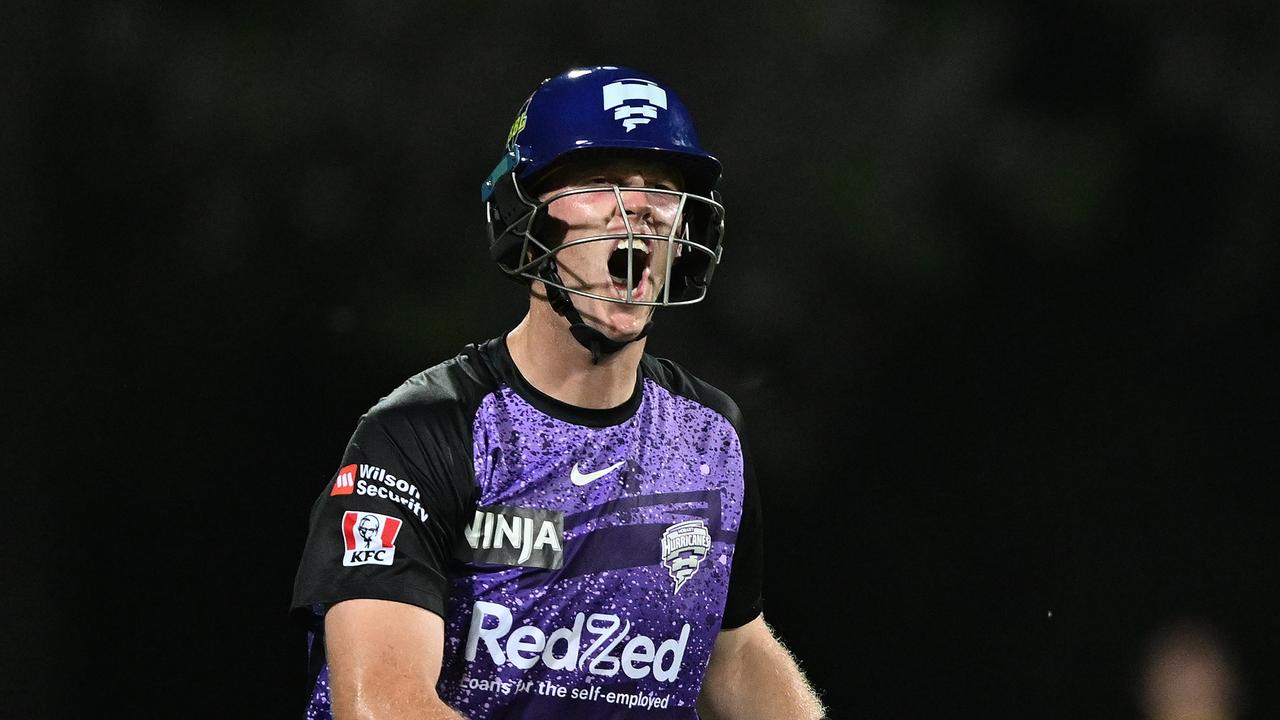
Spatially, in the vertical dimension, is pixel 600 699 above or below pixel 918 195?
below

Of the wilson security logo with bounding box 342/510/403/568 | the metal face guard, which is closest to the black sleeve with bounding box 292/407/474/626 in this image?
the wilson security logo with bounding box 342/510/403/568

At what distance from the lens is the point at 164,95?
275 centimetres

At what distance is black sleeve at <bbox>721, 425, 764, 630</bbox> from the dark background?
0.78 meters

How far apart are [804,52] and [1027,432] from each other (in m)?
0.97

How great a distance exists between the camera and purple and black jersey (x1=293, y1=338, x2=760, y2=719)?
180 cm

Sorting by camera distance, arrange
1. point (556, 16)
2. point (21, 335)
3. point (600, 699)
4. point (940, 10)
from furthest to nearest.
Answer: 1. point (940, 10)
2. point (556, 16)
3. point (21, 335)
4. point (600, 699)

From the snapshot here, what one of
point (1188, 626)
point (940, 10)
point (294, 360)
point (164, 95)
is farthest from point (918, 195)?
point (164, 95)

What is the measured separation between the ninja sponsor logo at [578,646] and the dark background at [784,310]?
0.98 meters

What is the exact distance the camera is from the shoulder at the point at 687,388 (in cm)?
221

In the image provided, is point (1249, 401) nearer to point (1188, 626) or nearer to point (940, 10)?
point (1188, 626)

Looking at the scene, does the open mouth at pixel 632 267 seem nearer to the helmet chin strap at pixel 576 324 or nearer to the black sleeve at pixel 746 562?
the helmet chin strap at pixel 576 324

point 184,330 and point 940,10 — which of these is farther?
point 940,10

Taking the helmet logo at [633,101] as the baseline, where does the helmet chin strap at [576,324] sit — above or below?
below

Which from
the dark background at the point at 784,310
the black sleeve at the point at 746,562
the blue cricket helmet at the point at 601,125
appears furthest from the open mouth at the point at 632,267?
the dark background at the point at 784,310
